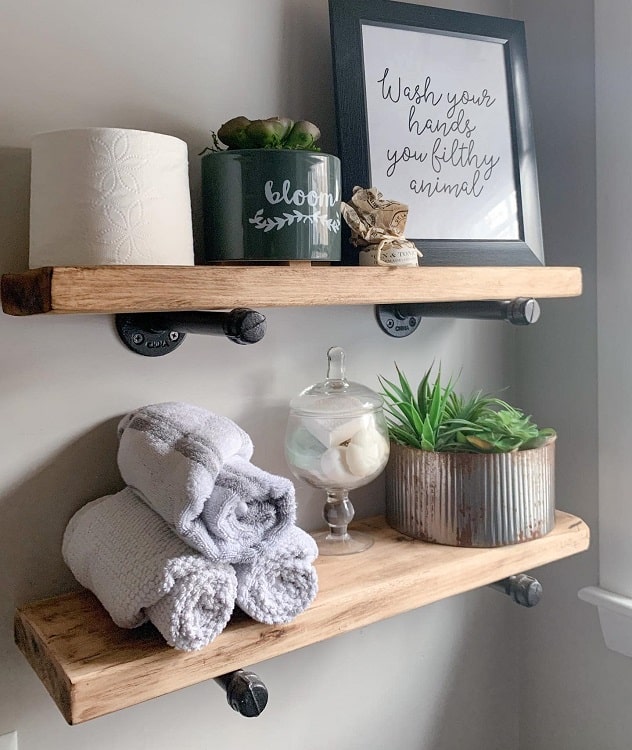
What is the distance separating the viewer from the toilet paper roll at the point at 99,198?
1.98ft

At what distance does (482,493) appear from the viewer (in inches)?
31.7

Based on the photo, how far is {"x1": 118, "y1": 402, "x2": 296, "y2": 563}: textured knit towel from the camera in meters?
0.60

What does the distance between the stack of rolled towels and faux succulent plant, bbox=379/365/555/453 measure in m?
0.22

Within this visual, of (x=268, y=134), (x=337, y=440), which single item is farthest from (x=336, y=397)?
(x=268, y=134)

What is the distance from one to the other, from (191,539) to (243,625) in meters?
0.10

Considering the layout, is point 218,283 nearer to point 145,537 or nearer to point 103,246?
point 103,246

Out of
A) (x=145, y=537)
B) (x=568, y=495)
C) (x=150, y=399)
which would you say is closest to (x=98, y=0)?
(x=150, y=399)

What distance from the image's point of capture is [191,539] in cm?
60

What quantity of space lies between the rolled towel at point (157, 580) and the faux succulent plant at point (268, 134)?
1.07 feet

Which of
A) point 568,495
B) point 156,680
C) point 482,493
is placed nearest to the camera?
point 156,680

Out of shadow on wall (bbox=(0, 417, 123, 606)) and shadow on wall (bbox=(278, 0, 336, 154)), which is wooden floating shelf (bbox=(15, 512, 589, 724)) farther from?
shadow on wall (bbox=(278, 0, 336, 154))

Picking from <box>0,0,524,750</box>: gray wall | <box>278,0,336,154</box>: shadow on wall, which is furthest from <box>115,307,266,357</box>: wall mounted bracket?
<box>278,0,336,154</box>: shadow on wall

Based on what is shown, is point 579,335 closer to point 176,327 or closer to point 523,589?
point 523,589

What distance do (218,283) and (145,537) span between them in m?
0.21
